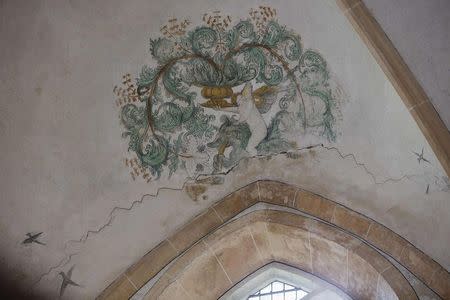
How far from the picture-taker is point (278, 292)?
690 cm

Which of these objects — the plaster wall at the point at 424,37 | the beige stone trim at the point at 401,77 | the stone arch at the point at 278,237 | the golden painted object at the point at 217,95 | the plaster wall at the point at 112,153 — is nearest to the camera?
the plaster wall at the point at 424,37

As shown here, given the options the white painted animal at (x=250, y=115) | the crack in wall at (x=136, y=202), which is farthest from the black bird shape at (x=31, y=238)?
the white painted animal at (x=250, y=115)

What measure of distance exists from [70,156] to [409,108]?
2518mm

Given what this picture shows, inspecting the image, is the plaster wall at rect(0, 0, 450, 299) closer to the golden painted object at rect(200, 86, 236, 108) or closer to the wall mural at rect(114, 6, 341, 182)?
the wall mural at rect(114, 6, 341, 182)

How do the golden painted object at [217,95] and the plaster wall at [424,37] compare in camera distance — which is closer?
the plaster wall at [424,37]

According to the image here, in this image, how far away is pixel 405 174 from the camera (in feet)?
19.9

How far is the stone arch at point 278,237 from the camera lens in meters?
6.17

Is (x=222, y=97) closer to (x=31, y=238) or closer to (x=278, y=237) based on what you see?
(x=278, y=237)

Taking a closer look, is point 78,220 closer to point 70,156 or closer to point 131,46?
point 70,156

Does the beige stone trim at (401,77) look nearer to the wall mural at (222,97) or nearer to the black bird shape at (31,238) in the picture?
the wall mural at (222,97)

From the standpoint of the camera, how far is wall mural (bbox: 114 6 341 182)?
6.19 m

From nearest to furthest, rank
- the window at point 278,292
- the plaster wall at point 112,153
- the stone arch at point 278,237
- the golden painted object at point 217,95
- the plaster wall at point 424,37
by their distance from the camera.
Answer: the plaster wall at point 424,37 < the plaster wall at point 112,153 < the stone arch at point 278,237 < the golden painted object at point 217,95 < the window at point 278,292

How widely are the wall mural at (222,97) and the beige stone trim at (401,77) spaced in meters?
0.61

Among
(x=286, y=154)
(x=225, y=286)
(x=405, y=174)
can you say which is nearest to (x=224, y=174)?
(x=286, y=154)
